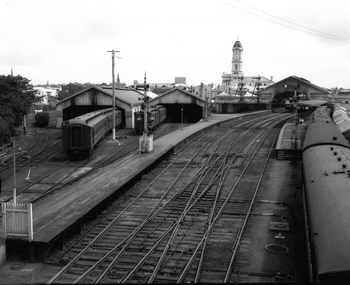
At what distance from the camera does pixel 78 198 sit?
58.1 ft

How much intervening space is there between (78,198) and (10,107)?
26472mm

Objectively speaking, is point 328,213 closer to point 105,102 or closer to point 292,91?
point 105,102

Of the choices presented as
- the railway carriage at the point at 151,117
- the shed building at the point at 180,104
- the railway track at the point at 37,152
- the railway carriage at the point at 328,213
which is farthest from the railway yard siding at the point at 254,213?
the shed building at the point at 180,104

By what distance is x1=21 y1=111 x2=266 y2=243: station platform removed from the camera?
14055 mm

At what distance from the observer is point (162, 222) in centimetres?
1639

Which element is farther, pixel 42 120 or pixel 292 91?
pixel 292 91

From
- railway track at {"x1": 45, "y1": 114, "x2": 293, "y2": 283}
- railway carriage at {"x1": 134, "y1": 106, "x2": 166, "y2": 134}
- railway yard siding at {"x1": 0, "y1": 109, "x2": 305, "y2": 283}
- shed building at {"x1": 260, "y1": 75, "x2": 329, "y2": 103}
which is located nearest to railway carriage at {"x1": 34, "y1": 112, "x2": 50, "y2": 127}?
railway carriage at {"x1": 134, "y1": 106, "x2": 166, "y2": 134}

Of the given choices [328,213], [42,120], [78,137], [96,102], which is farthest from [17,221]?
[42,120]

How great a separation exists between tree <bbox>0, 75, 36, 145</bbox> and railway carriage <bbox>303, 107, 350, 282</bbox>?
1090 inches

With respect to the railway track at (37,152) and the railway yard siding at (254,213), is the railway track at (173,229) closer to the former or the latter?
the railway yard siding at (254,213)

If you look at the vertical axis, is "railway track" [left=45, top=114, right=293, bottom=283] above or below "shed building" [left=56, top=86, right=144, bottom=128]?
below

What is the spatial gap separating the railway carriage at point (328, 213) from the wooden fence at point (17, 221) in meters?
8.92

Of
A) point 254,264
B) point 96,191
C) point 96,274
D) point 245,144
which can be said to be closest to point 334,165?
point 254,264

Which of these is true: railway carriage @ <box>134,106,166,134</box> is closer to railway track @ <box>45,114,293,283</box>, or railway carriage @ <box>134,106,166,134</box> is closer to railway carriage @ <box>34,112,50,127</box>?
railway carriage @ <box>34,112,50,127</box>
